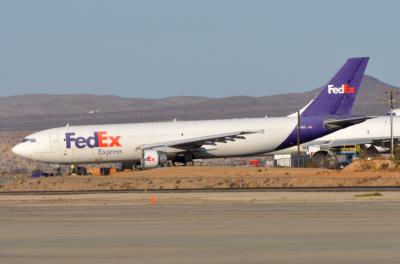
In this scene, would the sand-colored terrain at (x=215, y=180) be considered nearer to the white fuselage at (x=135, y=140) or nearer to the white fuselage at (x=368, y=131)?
the white fuselage at (x=135, y=140)

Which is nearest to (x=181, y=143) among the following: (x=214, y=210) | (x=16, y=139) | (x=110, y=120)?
(x=214, y=210)

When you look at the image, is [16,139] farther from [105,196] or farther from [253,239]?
[253,239]

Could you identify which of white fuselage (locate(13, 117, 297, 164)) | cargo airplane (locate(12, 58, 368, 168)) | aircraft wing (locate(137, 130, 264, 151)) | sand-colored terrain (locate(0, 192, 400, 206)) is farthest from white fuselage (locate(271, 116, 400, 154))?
sand-colored terrain (locate(0, 192, 400, 206))

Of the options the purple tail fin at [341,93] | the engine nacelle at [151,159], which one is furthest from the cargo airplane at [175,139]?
the purple tail fin at [341,93]

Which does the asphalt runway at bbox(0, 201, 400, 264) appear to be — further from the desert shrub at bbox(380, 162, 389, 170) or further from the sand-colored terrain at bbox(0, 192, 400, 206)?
the desert shrub at bbox(380, 162, 389, 170)

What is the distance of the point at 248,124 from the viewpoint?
81.9 metres

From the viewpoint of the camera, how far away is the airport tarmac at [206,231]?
972 inches

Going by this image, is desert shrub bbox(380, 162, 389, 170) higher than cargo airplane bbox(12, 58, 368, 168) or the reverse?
the reverse

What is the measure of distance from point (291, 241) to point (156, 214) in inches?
424

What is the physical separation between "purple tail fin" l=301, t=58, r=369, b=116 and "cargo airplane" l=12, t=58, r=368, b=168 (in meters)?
1.00

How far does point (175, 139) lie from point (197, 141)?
2.49m

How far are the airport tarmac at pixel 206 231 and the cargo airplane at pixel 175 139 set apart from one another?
3564 centimetres

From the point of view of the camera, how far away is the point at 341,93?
279ft

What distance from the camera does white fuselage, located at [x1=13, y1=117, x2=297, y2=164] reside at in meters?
81.1
